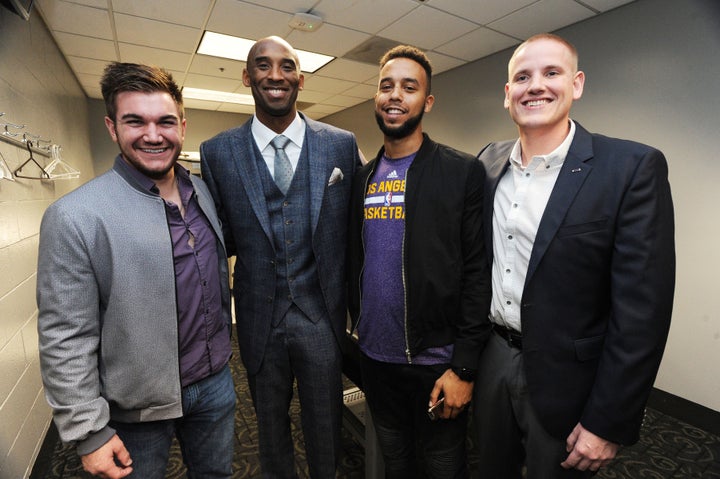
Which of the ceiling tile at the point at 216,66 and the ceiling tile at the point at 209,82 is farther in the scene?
the ceiling tile at the point at 209,82

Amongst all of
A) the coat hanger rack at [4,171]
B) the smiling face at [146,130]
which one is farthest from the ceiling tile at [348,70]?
the smiling face at [146,130]

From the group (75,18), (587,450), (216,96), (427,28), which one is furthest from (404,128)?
(216,96)

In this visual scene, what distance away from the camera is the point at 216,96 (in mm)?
6234

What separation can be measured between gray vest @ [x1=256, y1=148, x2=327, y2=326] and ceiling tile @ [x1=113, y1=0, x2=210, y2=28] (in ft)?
8.02

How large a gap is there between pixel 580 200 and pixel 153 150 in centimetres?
125

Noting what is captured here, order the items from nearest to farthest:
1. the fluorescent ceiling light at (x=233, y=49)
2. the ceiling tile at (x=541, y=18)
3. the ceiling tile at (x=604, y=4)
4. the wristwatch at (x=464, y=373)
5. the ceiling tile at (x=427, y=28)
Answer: the wristwatch at (x=464, y=373)
the ceiling tile at (x=604, y=4)
the ceiling tile at (x=541, y=18)
the ceiling tile at (x=427, y=28)
the fluorescent ceiling light at (x=233, y=49)

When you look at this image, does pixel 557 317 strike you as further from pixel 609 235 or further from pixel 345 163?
pixel 345 163

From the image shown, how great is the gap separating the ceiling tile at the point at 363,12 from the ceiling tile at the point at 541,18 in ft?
2.94

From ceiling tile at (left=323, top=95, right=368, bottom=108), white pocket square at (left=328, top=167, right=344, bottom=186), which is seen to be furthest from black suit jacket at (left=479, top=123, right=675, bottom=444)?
ceiling tile at (left=323, top=95, right=368, bottom=108)

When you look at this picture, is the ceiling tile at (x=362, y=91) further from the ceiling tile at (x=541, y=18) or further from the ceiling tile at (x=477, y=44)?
the ceiling tile at (x=541, y=18)

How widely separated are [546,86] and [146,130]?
1.21 m

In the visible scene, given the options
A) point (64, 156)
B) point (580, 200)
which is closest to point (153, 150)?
point (580, 200)

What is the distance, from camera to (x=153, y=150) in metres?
1.11

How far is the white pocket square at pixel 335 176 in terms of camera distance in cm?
140
